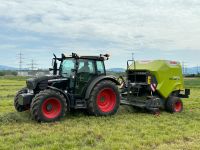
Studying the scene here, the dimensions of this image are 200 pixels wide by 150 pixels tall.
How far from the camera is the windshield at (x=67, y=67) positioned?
38.1 ft

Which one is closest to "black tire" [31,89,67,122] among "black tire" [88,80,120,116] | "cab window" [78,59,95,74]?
"black tire" [88,80,120,116]

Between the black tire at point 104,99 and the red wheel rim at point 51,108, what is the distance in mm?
1177

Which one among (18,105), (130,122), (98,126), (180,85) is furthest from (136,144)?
(180,85)

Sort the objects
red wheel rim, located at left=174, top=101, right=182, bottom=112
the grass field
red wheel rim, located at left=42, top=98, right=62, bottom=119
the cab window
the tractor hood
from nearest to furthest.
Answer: the grass field < red wheel rim, located at left=42, top=98, right=62, bottom=119 < the tractor hood < the cab window < red wheel rim, located at left=174, top=101, right=182, bottom=112

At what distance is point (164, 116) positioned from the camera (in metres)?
12.2

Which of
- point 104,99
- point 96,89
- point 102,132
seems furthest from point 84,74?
point 102,132

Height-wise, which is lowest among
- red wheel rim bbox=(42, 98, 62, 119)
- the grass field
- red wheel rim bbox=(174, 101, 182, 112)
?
the grass field

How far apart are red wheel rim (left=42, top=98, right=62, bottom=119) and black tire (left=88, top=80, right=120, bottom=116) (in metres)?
1.18

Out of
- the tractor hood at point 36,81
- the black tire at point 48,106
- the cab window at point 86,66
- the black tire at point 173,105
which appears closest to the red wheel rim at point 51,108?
the black tire at point 48,106

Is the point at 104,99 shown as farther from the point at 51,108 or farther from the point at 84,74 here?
the point at 51,108

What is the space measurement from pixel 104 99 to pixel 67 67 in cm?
164

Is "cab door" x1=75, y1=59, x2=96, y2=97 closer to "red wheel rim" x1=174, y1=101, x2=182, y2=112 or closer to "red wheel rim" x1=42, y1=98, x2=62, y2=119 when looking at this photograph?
"red wheel rim" x1=42, y1=98, x2=62, y2=119

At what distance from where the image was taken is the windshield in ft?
38.1

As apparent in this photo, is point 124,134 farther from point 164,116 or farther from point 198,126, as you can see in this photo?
point 164,116
